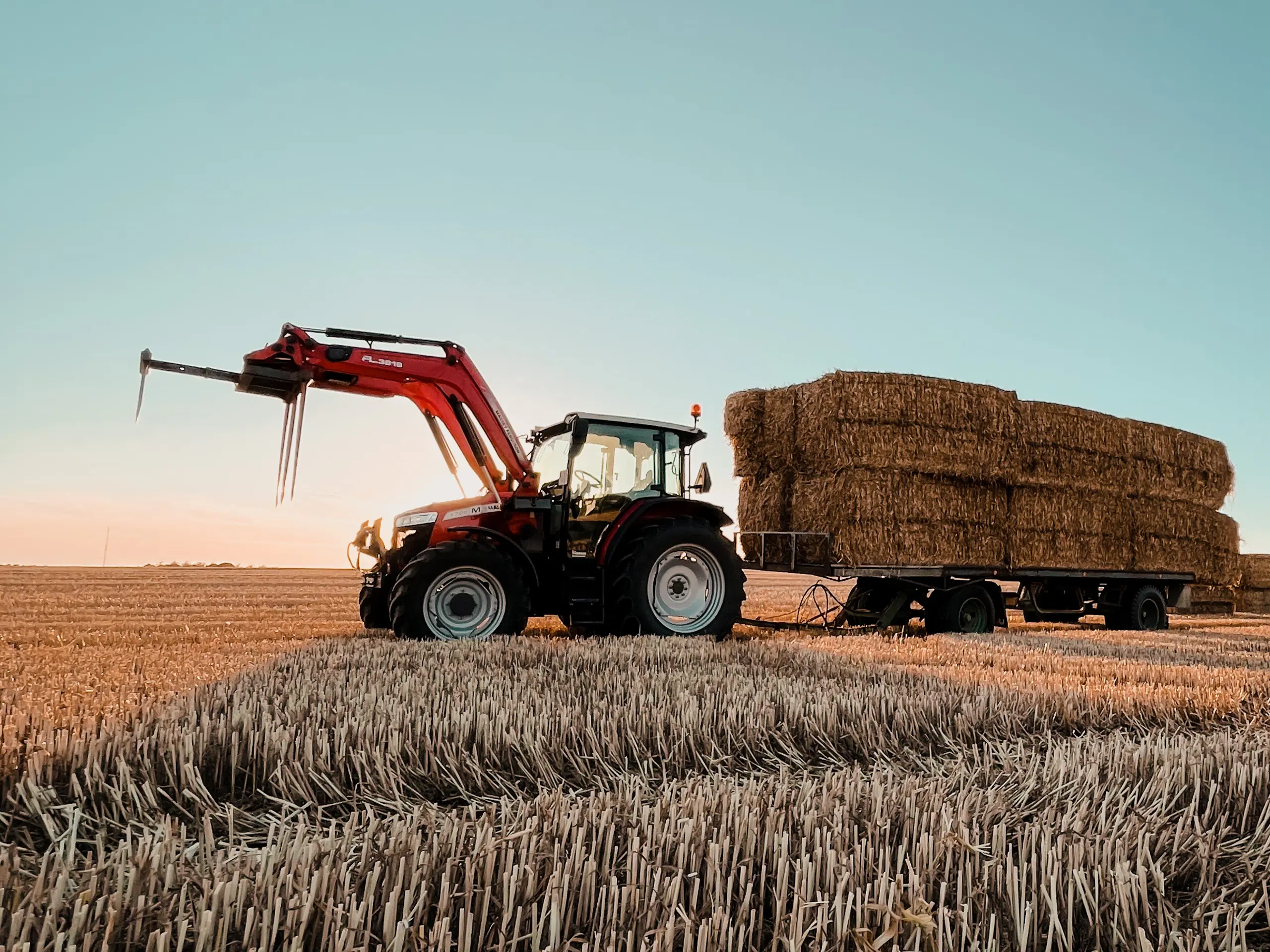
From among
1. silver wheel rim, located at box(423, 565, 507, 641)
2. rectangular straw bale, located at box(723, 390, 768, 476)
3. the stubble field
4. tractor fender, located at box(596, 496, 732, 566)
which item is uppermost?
rectangular straw bale, located at box(723, 390, 768, 476)

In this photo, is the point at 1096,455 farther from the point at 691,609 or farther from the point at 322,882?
the point at 322,882

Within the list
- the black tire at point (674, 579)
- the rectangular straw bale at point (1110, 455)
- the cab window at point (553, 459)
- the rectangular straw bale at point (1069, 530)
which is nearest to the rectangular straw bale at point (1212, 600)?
the rectangular straw bale at point (1110, 455)

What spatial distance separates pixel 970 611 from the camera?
36.5ft

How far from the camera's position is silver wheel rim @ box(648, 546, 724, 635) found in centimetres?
857

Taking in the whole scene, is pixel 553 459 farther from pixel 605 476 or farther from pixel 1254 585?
pixel 1254 585

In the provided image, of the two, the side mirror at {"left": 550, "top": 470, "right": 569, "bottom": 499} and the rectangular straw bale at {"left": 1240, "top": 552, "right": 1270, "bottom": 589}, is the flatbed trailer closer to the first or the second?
the side mirror at {"left": 550, "top": 470, "right": 569, "bottom": 499}

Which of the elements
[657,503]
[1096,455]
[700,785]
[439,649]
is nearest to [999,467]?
[1096,455]

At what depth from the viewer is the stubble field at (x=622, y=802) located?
182cm

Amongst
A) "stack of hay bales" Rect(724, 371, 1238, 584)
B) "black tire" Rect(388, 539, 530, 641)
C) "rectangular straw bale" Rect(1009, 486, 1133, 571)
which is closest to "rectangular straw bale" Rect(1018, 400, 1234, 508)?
"stack of hay bales" Rect(724, 371, 1238, 584)

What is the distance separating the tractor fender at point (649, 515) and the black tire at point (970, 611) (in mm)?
3609

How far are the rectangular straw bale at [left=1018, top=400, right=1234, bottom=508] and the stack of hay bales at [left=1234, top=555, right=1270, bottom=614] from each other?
8379 millimetres

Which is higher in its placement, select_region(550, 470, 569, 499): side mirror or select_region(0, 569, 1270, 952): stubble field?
select_region(550, 470, 569, 499): side mirror

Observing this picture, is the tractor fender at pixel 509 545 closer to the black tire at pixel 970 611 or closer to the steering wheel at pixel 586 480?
the steering wheel at pixel 586 480

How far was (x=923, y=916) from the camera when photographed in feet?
5.88
